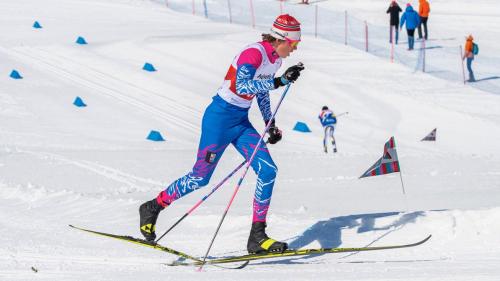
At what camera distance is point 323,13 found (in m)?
30.1

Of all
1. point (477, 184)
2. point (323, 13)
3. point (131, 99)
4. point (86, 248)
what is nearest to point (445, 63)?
point (323, 13)

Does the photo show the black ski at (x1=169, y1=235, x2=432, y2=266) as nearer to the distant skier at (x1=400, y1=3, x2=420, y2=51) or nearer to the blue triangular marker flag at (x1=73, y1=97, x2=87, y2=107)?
the blue triangular marker flag at (x1=73, y1=97, x2=87, y2=107)

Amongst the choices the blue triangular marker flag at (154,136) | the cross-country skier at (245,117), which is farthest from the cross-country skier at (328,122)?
the cross-country skier at (245,117)

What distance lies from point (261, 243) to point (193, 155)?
6.93 metres

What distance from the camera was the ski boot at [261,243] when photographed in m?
6.66

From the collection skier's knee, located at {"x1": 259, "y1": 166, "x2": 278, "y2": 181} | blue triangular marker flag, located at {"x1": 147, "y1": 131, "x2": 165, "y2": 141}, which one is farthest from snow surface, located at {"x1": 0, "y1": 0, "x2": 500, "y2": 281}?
skier's knee, located at {"x1": 259, "y1": 166, "x2": 278, "y2": 181}

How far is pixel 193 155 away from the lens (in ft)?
44.6

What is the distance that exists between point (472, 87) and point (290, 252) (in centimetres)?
1588

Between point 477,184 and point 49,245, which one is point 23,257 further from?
point 477,184

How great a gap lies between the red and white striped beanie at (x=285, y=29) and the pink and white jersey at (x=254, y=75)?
0.12 m

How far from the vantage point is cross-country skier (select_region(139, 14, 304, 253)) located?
257 inches

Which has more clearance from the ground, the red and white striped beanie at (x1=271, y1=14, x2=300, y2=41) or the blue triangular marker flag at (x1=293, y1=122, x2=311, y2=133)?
the red and white striped beanie at (x1=271, y1=14, x2=300, y2=41)

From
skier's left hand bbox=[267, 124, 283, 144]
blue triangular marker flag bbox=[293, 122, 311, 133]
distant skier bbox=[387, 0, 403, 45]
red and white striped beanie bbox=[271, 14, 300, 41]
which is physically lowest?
blue triangular marker flag bbox=[293, 122, 311, 133]

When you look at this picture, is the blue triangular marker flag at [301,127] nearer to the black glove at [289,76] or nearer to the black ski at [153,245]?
the black ski at [153,245]
